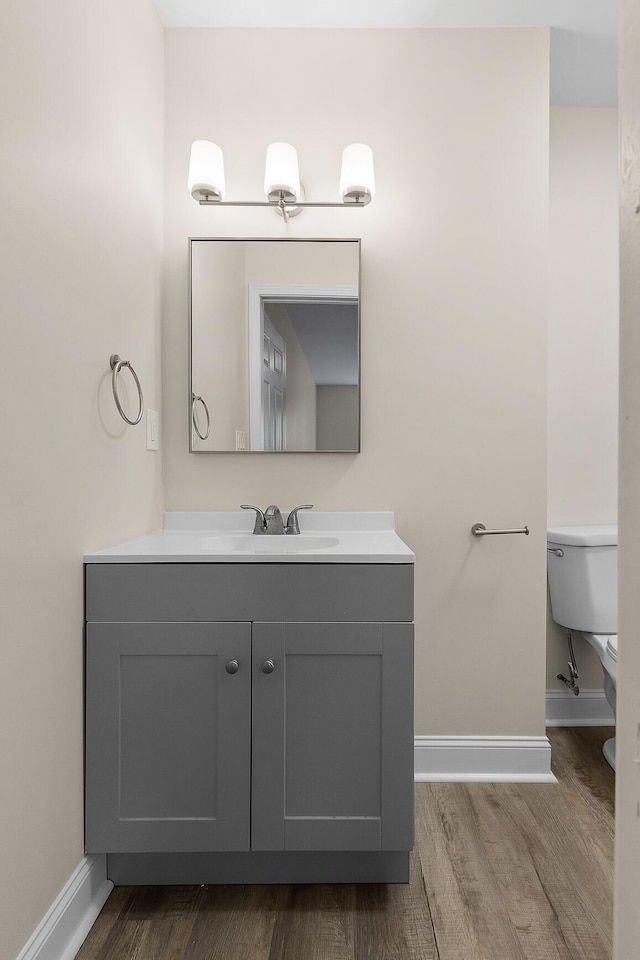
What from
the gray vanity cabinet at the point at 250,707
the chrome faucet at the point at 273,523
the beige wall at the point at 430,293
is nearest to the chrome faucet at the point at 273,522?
the chrome faucet at the point at 273,523

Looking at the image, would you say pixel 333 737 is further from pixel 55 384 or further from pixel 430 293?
pixel 430 293

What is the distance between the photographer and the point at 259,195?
2.04 metres

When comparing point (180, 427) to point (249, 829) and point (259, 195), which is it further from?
point (249, 829)

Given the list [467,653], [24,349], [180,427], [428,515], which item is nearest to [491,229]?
[428,515]

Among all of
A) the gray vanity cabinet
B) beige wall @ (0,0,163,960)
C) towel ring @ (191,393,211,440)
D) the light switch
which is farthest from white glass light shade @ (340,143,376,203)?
the gray vanity cabinet

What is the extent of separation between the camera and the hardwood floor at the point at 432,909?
129 centimetres

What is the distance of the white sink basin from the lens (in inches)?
72.4

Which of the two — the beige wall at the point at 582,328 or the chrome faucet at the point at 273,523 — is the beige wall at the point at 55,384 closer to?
the chrome faucet at the point at 273,523

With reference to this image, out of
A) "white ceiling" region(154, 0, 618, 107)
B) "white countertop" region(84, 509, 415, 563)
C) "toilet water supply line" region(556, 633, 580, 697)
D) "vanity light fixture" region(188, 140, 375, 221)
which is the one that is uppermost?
"white ceiling" region(154, 0, 618, 107)

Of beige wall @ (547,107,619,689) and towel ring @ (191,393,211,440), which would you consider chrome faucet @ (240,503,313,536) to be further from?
beige wall @ (547,107,619,689)

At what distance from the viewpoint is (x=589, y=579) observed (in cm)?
219

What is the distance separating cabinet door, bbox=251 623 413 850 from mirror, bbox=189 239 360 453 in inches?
30.9

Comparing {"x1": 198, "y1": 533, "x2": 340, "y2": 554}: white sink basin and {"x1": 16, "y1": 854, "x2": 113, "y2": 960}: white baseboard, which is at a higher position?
{"x1": 198, "y1": 533, "x2": 340, "y2": 554}: white sink basin

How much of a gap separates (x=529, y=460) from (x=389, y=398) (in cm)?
51
